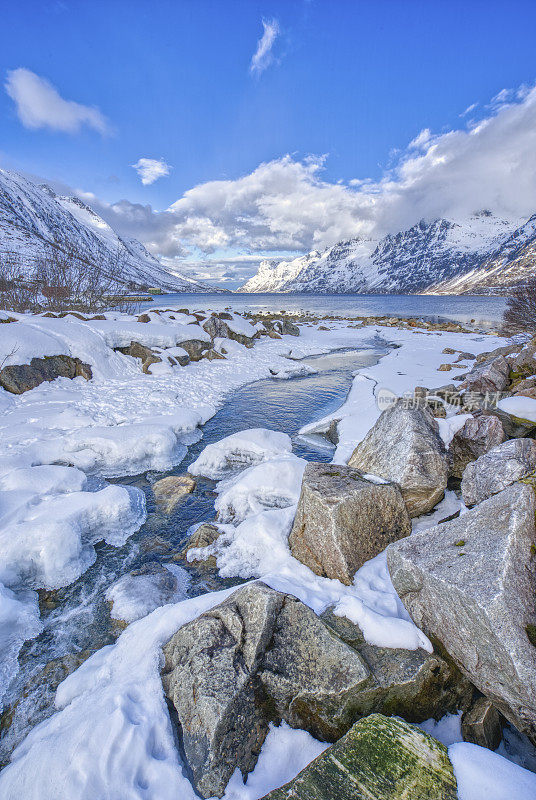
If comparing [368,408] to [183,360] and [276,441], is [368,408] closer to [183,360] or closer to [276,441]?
[276,441]

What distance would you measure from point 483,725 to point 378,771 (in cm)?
123

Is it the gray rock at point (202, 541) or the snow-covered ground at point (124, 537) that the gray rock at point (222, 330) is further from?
the gray rock at point (202, 541)

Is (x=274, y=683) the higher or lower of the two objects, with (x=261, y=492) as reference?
higher

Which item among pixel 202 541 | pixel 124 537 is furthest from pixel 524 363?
pixel 124 537

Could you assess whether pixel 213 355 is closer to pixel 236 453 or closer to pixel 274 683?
pixel 236 453

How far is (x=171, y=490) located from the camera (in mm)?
7531

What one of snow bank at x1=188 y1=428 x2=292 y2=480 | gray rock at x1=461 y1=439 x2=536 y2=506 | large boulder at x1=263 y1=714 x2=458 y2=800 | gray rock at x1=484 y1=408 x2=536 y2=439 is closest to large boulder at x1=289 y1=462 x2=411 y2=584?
gray rock at x1=461 y1=439 x2=536 y2=506

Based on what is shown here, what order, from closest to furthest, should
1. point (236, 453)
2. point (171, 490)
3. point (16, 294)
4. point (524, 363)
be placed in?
point (171, 490), point (236, 453), point (524, 363), point (16, 294)

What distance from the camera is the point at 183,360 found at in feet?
62.5

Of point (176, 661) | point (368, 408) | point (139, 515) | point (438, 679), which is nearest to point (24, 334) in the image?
point (139, 515)

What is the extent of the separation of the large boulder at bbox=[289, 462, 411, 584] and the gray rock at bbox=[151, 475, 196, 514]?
323 cm

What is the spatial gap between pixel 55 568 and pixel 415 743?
524 cm

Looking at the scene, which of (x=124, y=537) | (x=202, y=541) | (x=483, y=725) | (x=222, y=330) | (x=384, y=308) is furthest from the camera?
(x=384, y=308)

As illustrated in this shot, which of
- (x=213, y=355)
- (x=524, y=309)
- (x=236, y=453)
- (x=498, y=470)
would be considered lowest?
(x=236, y=453)
